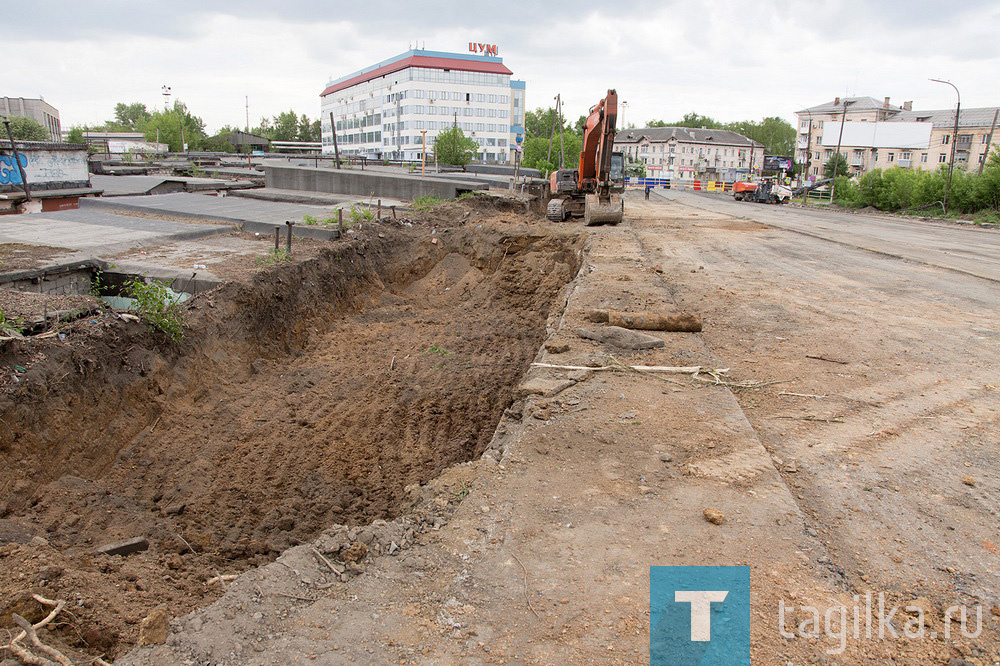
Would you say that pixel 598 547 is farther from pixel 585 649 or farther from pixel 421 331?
pixel 421 331

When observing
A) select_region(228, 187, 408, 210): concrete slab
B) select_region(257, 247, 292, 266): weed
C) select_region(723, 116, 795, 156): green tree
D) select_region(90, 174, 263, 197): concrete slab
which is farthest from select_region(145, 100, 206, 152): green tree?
select_region(723, 116, 795, 156): green tree

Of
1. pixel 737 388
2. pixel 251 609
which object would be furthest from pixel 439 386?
pixel 251 609

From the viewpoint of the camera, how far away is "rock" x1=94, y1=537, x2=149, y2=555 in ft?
14.3

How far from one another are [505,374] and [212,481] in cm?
391

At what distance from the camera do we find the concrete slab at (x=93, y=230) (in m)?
10.7

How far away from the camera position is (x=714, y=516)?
370cm

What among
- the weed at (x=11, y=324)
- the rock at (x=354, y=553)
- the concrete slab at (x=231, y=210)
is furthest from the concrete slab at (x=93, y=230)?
the rock at (x=354, y=553)

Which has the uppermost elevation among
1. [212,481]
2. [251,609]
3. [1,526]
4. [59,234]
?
[59,234]

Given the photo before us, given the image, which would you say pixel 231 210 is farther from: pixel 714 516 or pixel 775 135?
pixel 775 135

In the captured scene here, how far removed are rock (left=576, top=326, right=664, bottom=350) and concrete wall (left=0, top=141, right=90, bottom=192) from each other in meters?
14.0

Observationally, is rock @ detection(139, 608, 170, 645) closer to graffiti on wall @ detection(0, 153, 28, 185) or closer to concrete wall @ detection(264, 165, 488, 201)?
graffiti on wall @ detection(0, 153, 28, 185)

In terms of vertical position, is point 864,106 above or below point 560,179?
above

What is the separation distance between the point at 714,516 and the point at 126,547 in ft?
13.5

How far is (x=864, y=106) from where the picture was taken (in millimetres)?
82750
